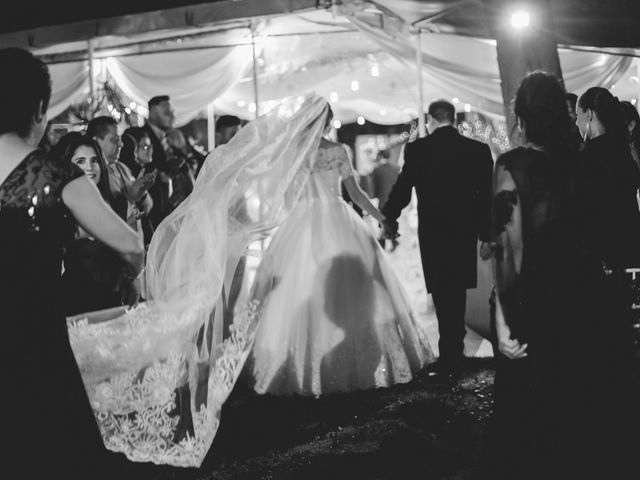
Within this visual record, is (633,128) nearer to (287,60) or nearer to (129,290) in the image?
(129,290)

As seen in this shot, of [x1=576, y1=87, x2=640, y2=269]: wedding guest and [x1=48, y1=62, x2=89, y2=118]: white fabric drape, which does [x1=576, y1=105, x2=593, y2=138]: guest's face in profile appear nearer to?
[x1=576, y1=87, x2=640, y2=269]: wedding guest

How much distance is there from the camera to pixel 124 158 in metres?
7.20

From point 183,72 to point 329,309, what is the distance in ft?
19.7

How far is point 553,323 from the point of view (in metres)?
2.78

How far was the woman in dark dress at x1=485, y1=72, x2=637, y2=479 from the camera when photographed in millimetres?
2775

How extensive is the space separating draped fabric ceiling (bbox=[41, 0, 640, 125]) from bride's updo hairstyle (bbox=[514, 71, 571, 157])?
598cm

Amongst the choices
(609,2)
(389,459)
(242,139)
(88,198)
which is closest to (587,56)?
(609,2)

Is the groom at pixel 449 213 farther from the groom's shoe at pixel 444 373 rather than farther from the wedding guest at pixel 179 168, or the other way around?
the wedding guest at pixel 179 168

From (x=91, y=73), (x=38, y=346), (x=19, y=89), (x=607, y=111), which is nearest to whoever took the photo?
(x=38, y=346)

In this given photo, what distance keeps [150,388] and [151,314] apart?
0.39 metres

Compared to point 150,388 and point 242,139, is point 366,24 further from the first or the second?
point 150,388

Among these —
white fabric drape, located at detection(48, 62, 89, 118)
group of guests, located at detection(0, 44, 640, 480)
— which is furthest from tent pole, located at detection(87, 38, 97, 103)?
group of guests, located at detection(0, 44, 640, 480)

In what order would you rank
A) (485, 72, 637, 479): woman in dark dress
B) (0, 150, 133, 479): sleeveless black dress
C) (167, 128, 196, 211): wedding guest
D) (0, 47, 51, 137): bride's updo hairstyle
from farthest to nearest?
(167, 128, 196, 211): wedding guest, (485, 72, 637, 479): woman in dark dress, (0, 47, 51, 137): bride's updo hairstyle, (0, 150, 133, 479): sleeveless black dress

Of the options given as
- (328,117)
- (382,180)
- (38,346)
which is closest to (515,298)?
(38,346)
